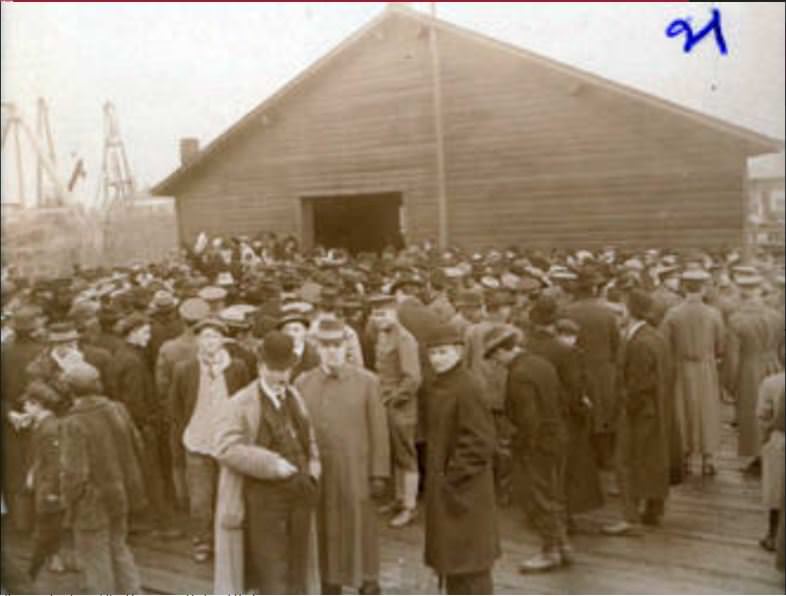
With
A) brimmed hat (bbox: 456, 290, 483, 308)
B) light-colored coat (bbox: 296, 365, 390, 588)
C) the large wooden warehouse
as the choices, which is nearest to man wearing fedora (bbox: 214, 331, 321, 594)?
light-colored coat (bbox: 296, 365, 390, 588)

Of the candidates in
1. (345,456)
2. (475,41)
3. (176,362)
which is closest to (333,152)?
(475,41)

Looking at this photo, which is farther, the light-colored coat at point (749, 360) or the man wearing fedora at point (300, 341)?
the man wearing fedora at point (300, 341)

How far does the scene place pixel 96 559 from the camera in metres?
4.08

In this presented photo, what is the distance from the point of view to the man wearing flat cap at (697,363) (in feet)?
15.7

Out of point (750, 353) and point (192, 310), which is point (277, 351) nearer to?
point (192, 310)

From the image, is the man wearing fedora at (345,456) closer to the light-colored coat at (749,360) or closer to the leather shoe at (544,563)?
the leather shoe at (544,563)

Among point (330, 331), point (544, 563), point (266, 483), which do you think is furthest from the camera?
point (544, 563)

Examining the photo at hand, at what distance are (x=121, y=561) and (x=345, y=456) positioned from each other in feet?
Answer: 3.60

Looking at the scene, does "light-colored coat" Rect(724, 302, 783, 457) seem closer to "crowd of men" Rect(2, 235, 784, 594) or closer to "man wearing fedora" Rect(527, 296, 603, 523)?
"crowd of men" Rect(2, 235, 784, 594)

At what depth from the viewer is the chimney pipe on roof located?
14.1 feet

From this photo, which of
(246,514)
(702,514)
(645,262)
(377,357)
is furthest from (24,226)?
(702,514)

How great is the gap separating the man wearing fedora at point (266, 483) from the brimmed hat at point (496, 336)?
3.51 ft

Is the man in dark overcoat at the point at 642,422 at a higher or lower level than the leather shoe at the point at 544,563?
higher

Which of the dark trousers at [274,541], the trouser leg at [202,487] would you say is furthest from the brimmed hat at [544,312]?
the trouser leg at [202,487]
